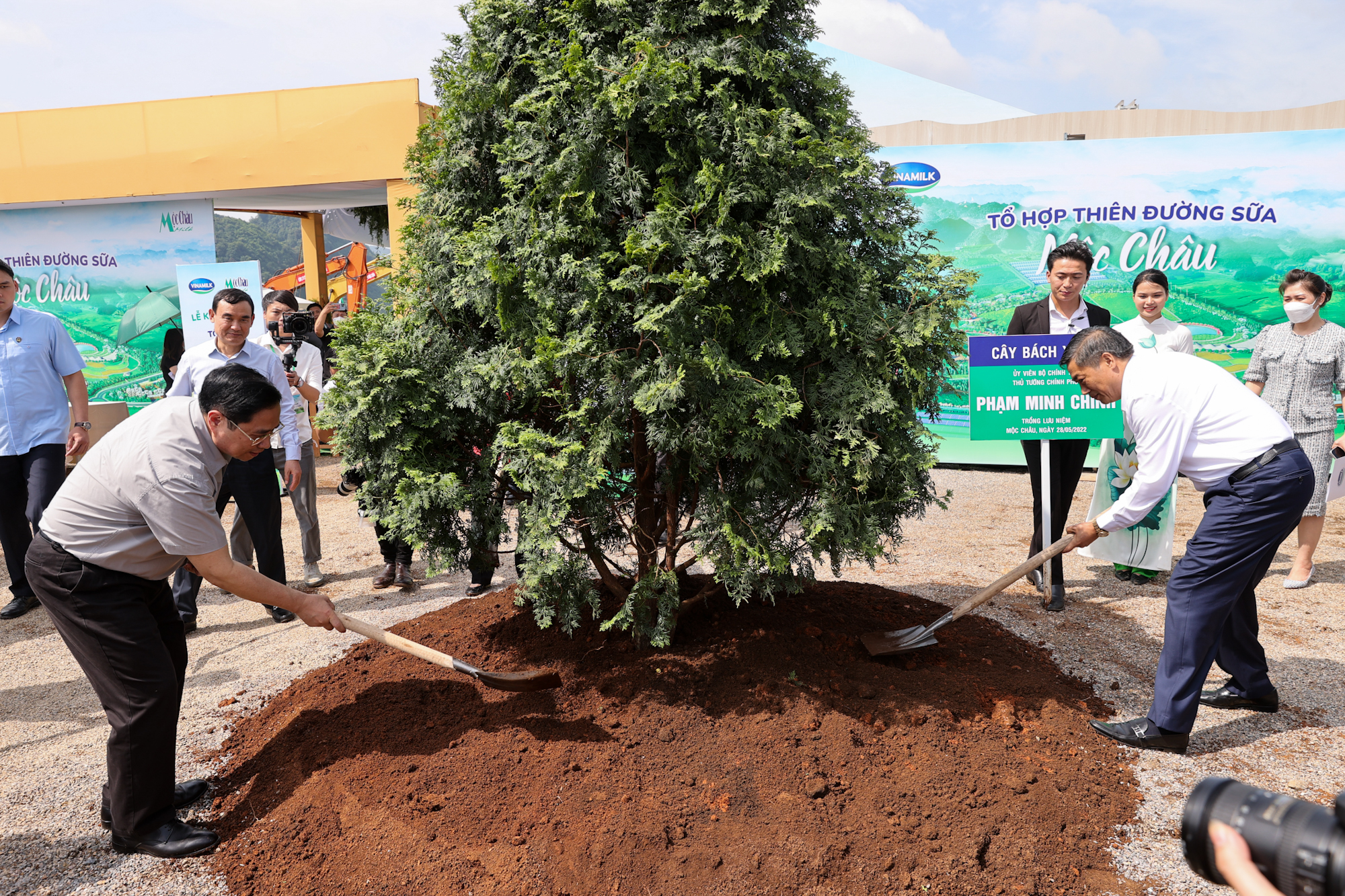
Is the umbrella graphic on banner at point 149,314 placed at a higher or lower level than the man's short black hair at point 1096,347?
higher

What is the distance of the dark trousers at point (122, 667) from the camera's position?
9.59ft

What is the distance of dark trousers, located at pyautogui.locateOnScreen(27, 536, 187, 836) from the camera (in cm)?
292

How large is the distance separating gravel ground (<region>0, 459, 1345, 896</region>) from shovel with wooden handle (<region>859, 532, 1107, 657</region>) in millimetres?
782

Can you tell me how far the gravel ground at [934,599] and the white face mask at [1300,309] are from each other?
6.53 ft

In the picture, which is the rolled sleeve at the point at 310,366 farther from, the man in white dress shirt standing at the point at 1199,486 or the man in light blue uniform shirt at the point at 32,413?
the man in white dress shirt standing at the point at 1199,486

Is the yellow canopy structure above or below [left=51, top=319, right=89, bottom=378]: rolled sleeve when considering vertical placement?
above

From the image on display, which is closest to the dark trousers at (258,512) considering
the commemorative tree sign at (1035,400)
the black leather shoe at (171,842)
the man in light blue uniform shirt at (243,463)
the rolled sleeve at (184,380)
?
the man in light blue uniform shirt at (243,463)

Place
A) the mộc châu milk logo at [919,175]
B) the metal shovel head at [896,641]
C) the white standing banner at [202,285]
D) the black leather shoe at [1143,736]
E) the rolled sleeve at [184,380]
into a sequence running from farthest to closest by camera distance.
→ the mộc châu milk logo at [919,175] → the white standing banner at [202,285] → the rolled sleeve at [184,380] → the metal shovel head at [896,641] → the black leather shoe at [1143,736]

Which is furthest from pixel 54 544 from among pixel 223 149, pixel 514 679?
pixel 223 149

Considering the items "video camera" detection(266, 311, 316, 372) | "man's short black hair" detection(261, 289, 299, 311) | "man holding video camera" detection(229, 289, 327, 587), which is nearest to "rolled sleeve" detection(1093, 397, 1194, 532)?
"man holding video camera" detection(229, 289, 327, 587)

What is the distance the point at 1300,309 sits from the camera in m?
5.68

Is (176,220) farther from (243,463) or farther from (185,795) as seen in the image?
(185,795)

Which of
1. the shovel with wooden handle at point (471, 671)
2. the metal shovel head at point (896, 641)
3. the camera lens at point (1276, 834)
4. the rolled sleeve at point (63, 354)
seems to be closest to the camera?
the camera lens at point (1276, 834)

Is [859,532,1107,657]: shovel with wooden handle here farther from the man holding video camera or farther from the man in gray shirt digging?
the man holding video camera
